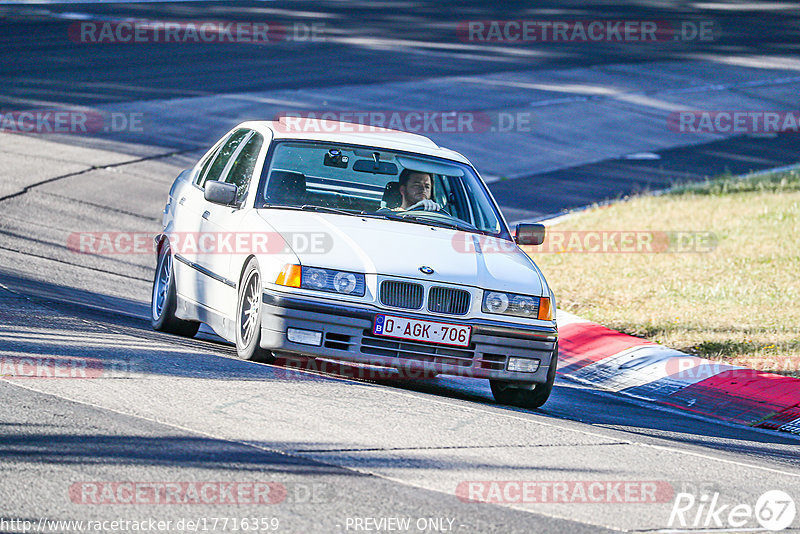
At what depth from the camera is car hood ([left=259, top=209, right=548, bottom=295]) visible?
Answer: 7.20 meters

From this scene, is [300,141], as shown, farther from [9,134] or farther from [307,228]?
[9,134]

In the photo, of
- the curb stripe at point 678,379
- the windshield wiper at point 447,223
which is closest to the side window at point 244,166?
the windshield wiper at point 447,223

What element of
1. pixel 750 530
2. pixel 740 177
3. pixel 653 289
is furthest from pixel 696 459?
pixel 740 177

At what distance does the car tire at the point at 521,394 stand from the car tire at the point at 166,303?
8.43ft

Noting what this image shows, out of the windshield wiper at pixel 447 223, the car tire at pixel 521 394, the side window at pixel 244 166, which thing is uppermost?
the side window at pixel 244 166

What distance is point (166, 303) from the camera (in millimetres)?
8969

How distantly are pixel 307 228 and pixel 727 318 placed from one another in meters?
5.18

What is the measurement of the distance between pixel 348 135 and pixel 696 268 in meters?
6.10

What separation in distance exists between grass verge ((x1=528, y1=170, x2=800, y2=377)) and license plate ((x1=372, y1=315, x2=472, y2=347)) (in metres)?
3.57

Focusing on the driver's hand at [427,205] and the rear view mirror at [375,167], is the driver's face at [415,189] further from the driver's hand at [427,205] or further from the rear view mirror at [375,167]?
the rear view mirror at [375,167]

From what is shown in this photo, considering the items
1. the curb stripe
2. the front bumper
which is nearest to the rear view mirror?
the front bumper

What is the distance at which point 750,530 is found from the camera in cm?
528

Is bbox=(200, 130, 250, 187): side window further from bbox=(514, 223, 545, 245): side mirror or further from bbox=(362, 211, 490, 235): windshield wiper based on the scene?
bbox=(514, 223, 545, 245): side mirror

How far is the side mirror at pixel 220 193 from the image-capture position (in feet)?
26.3
